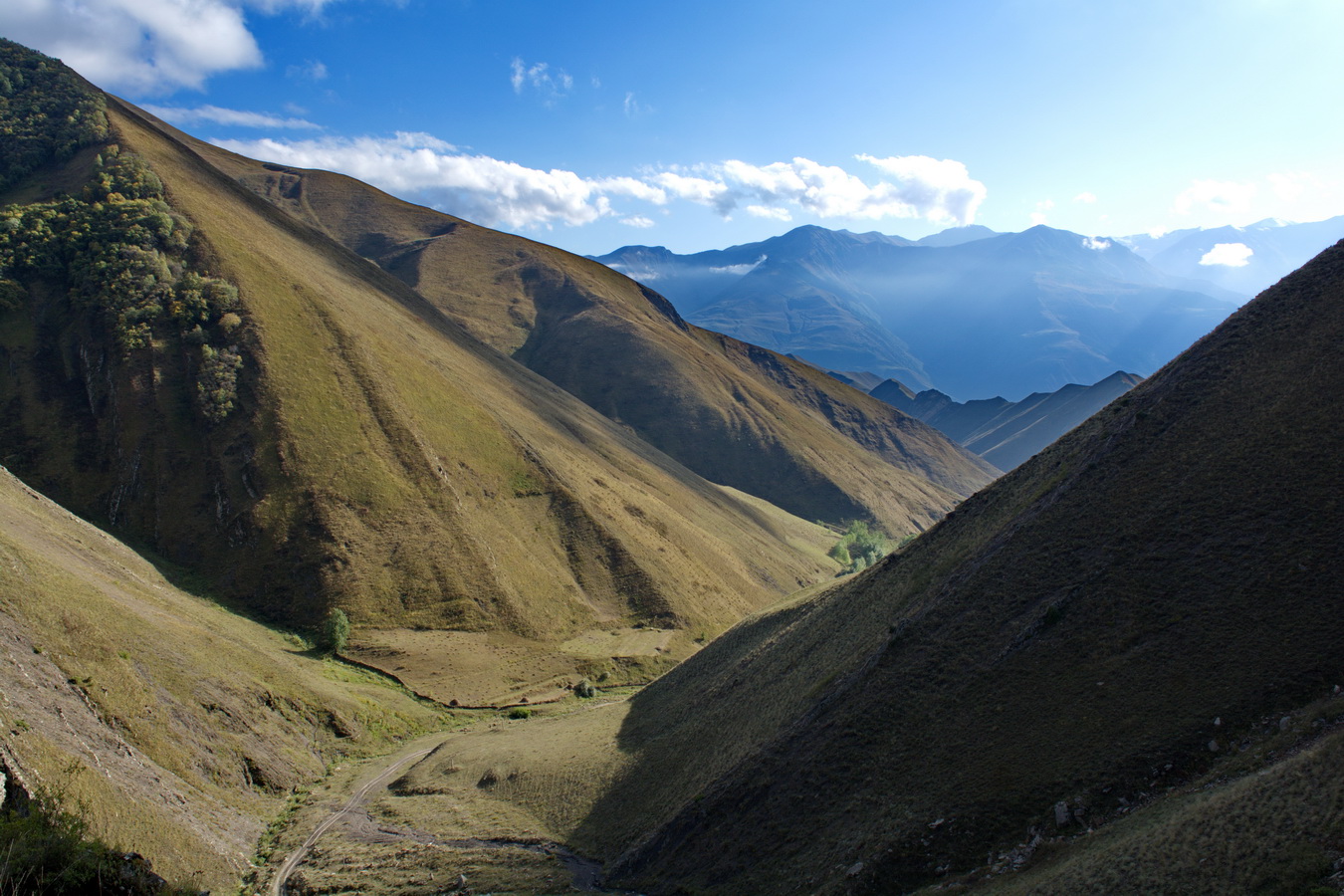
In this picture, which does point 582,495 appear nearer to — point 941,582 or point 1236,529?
point 941,582

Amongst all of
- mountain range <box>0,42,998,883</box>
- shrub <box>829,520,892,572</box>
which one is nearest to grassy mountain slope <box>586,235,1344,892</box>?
mountain range <box>0,42,998,883</box>

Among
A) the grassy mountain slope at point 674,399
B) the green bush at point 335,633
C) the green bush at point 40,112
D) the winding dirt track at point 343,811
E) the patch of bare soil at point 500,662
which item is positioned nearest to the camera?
the winding dirt track at point 343,811

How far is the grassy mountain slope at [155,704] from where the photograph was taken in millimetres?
28562

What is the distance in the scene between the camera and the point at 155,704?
3753 centimetres

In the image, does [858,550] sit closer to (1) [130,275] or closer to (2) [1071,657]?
(2) [1071,657]

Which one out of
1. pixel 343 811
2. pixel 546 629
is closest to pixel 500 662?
pixel 546 629

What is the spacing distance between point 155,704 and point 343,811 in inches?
448

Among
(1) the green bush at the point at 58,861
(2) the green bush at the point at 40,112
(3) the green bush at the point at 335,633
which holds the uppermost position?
(2) the green bush at the point at 40,112

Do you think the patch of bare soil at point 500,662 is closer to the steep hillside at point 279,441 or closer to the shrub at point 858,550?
the steep hillside at point 279,441

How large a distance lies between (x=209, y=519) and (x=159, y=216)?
41.6 m

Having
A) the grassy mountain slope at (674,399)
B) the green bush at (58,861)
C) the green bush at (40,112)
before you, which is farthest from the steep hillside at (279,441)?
the grassy mountain slope at (674,399)

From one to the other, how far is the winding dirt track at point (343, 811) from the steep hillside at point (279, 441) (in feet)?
59.8

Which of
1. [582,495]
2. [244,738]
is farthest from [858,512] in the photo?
[244,738]

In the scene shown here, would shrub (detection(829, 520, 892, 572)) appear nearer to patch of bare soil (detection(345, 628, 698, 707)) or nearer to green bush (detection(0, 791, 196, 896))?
patch of bare soil (detection(345, 628, 698, 707))
